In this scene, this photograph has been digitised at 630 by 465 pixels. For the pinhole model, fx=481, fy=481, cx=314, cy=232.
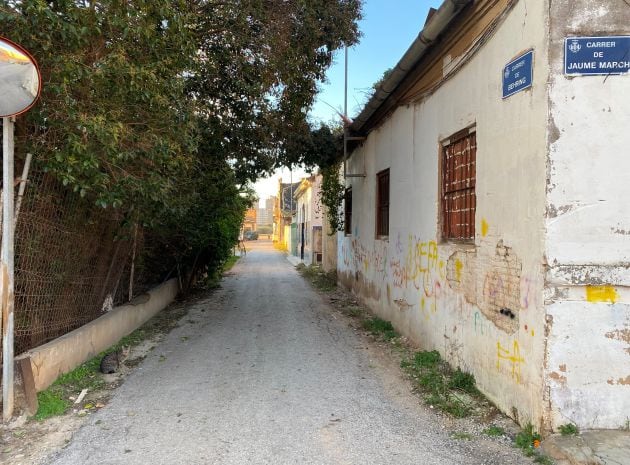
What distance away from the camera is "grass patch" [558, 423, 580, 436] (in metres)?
3.55

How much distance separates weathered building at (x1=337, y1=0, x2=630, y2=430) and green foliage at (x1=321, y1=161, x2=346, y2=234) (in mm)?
7696

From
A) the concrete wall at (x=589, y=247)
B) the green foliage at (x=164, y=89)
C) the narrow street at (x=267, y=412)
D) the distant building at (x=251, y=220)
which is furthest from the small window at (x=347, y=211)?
the distant building at (x=251, y=220)

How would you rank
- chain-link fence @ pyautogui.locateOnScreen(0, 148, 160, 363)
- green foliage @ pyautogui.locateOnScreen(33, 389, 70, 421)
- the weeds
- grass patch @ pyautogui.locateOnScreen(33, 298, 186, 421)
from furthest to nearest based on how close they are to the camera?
1. chain-link fence @ pyautogui.locateOnScreen(0, 148, 160, 363)
2. grass patch @ pyautogui.locateOnScreen(33, 298, 186, 421)
3. green foliage @ pyautogui.locateOnScreen(33, 389, 70, 421)
4. the weeds

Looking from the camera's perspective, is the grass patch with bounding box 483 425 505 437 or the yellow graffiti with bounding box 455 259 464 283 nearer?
the grass patch with bounding box 483 425 505 437

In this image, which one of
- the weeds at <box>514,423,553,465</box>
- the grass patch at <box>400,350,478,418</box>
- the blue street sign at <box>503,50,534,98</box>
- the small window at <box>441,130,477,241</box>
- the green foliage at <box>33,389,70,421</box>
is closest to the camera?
the weeds at <box>514,423,553,465</box>

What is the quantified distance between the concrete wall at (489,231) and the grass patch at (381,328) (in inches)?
12.0

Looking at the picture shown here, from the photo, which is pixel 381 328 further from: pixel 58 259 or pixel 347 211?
pixel 347 211

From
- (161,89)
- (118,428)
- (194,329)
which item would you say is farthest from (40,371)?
(194,329)

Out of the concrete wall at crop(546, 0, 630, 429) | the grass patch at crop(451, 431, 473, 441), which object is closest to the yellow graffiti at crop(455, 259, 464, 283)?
the concrete wall at crop(546, 0, 630, 429)

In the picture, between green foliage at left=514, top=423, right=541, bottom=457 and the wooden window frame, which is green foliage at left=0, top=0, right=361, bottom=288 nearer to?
the wooden window frame

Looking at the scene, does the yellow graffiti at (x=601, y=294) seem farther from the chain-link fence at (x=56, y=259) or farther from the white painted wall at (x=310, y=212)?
the white painted wall at (x=310, y=212)

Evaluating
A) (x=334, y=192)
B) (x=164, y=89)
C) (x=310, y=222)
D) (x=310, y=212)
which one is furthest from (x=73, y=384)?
(x=310, y=212)

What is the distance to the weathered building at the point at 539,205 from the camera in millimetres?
3598

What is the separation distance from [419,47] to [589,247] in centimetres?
351
